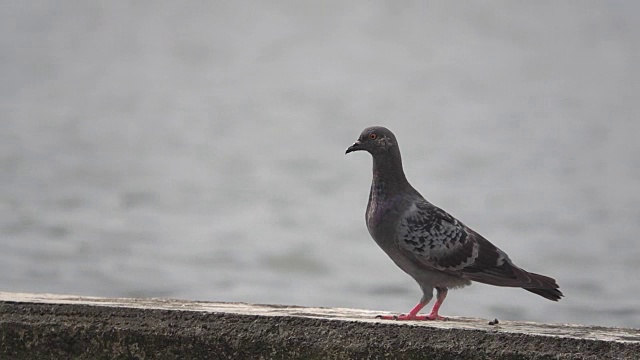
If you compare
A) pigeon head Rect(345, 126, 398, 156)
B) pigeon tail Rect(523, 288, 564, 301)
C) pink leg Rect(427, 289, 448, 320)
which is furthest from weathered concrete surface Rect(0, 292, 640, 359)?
pigeon head Rect(345, 126, 398, 156)

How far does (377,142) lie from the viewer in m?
3.18

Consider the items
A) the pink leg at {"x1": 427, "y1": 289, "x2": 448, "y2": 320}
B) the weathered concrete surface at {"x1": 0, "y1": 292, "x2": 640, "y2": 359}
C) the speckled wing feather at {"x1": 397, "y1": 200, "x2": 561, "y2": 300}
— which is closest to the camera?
the weathered concrete surface at {"x1": 0, "y1": 292, "x2": 640, "y2": 359}

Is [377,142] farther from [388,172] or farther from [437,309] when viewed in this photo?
[437,309]

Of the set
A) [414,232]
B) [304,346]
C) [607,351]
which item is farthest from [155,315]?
[607,351]

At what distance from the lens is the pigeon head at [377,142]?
3.17 meters

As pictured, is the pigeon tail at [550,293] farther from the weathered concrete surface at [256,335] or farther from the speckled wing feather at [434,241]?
the weathered concrete surface at [256,335]

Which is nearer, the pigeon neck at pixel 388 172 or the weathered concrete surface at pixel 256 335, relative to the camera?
the weathered concrete surface at pixel 256 335

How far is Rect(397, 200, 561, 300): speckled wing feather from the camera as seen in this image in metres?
3.08

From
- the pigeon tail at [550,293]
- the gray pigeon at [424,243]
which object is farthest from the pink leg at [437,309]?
the pigeon tail at [550,293]

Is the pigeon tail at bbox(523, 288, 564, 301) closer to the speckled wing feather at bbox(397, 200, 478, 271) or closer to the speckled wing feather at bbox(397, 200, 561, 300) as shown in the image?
the speckled wing feather at bbox(397, 200, 561, 300)

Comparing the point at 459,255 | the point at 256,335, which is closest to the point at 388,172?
the point at 459,255

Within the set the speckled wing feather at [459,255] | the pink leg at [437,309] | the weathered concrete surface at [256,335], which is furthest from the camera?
the speckled wing feather at [459,255]

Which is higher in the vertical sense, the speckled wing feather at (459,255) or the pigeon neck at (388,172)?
the pigeon neck at (388,172)

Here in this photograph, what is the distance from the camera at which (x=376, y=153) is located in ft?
10.4
